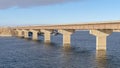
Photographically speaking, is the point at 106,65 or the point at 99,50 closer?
the point at 106,65

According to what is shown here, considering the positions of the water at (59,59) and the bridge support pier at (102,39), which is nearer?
the water at (59,59)

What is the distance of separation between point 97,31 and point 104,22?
24.7 ft

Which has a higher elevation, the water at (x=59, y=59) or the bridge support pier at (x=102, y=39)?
the bridge support pier at (x=102, y=39)

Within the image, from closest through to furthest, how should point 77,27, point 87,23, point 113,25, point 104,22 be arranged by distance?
point 113,25 → point 104,22 → point 87,23 → point 77,27

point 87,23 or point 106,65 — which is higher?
point 87,23

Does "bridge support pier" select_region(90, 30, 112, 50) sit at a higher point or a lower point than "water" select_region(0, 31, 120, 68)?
higher

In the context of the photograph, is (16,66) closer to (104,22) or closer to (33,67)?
(33,67)

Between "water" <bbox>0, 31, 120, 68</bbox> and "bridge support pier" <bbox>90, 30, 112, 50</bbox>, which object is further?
"bridge support pier" <bbox>90, 30, 112, 50</bbox>

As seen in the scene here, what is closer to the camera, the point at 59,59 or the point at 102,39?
the point at 59,59

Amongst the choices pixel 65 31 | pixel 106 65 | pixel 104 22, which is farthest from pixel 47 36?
pixel 106 65

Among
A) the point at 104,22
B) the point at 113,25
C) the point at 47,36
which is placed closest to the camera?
the point at 113,25

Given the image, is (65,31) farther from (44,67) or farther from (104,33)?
(44,67)

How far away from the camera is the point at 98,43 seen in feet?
290

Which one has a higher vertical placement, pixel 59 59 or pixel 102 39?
pixel 102 39
